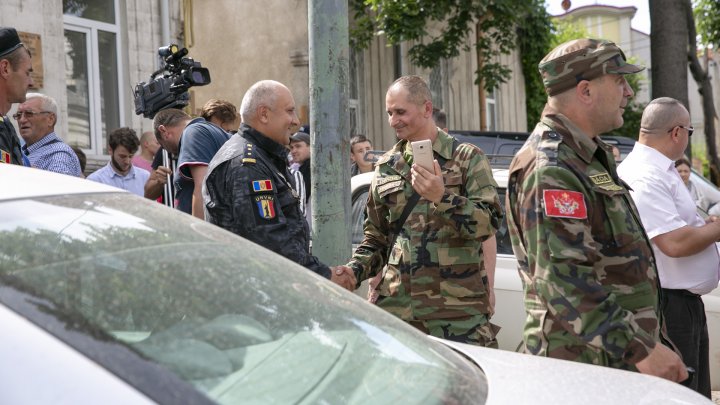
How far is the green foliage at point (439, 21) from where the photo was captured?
582 inches

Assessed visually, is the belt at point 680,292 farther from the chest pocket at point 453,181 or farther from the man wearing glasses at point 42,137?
the man wearing glasses at point 42,137

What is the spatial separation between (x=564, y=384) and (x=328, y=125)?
7.84 feet

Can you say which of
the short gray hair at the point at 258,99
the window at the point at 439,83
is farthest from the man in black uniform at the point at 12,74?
the window at the point at 439,83

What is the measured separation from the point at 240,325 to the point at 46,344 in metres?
0.49

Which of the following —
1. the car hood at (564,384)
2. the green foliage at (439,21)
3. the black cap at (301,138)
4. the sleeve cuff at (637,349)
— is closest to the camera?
the car hood at (564,384)

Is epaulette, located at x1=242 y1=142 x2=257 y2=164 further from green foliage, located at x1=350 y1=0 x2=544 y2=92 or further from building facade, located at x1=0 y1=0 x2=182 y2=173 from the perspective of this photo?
green foliage, located at x1=350 y1=0 x2=544 y2=92

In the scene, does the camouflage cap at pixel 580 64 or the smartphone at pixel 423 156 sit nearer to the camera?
the camouflage cap at pixel 580 64

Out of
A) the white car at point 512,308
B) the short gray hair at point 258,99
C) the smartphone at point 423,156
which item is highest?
the short gray hair at point 258,99

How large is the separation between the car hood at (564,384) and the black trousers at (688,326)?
196cm

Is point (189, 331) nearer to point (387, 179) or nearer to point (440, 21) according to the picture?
point (387, 179)

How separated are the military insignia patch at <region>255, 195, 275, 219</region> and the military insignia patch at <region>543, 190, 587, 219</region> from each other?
4.54 feet

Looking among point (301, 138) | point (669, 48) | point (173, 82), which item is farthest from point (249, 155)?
point (669, 48)

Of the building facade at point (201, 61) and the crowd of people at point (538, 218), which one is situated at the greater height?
the building facade at point (201, 61)

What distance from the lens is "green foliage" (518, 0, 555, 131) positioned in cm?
1923
